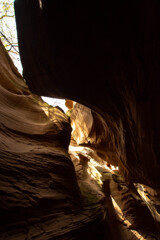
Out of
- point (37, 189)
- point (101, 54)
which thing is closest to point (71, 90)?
point (101, 54)

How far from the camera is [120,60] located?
2404 mm

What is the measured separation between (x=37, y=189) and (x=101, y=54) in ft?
10.9

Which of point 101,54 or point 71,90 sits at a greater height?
point 101,54

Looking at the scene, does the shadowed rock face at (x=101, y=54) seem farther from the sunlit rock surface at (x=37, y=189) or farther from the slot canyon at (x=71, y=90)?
the sunlit rock surface at (x=37, y=189)

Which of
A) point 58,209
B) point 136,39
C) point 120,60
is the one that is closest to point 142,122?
point 120,60

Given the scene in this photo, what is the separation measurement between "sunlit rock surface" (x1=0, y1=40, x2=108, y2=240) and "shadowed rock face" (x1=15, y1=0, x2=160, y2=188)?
5.70 feet

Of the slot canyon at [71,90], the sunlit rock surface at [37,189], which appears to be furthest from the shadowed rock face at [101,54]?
the sunlit rock surface at [37,189]

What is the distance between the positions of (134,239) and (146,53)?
9914mm

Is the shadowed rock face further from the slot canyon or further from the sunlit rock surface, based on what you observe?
the sunlit rock surface

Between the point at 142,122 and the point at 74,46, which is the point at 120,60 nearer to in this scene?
the point at 74,46

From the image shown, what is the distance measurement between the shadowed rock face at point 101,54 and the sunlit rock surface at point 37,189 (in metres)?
1.74

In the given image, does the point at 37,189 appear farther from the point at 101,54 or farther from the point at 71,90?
the point at 101,54

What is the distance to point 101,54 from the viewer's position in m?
2.43

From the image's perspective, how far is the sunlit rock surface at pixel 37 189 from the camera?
7.47 feet
